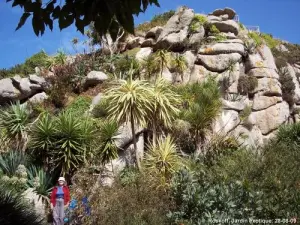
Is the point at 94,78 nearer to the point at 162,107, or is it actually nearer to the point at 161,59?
the point at 161,59

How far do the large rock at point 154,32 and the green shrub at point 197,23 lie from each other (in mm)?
1758

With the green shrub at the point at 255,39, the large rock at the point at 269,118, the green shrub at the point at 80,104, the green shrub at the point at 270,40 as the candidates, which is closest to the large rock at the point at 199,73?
the large rock at the point at 269,118

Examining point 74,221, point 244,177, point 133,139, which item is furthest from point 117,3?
point 133,139

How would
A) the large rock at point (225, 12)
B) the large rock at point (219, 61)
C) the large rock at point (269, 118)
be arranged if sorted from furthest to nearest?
1. the large rock at point (225, 12)
2. the large rock at point (219, 61)
3. the large rock at point (269, 118)

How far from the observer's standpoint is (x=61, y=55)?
19.3 metres

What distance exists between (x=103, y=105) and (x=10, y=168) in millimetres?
3639

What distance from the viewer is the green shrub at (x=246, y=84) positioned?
18062 mm

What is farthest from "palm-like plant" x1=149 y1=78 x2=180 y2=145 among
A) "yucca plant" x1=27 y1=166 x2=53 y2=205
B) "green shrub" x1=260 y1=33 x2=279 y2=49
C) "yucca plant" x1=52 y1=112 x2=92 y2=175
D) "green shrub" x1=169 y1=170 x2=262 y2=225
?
"green shrub" x1=260 y1=33 x2=279 y2=49

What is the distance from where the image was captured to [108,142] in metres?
11.3

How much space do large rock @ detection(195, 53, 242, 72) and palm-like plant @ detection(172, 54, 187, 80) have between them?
4.39 feet

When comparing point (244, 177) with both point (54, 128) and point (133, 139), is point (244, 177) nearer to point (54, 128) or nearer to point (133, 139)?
point (133, 139)

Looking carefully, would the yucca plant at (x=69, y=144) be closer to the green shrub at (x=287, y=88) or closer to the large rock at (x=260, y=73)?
the large rock at (x=260, y=73)

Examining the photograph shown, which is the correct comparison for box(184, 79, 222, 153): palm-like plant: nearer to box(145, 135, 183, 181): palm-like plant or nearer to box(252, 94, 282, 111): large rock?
box(145, 135, 183, 181): palm-like plant

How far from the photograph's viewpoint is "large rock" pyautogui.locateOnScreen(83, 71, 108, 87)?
16875mm
